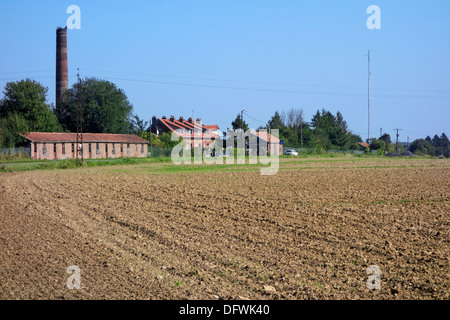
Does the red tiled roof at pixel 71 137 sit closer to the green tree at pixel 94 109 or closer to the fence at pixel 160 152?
the fence at pixel 160 152

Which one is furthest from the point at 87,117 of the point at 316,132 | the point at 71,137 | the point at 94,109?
the point at 316,132

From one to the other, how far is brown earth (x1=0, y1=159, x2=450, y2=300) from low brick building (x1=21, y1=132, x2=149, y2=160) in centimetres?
4771

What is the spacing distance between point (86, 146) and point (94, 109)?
18.8 meters

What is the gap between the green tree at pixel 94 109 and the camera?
86375 millimetres

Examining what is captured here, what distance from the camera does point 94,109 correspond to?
284ft

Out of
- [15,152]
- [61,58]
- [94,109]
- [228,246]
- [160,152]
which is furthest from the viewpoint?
[94,109]

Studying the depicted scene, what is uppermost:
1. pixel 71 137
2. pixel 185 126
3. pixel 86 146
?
pixel 185 126

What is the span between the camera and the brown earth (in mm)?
7469

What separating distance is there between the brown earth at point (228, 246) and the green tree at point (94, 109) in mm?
69438

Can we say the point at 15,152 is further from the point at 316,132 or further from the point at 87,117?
the point at 316,132

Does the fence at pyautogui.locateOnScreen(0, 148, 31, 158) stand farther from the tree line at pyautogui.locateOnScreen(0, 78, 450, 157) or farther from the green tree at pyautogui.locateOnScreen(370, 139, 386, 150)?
the green tree at pyautogui.locateOnScreen(370, 139, 386, 150)

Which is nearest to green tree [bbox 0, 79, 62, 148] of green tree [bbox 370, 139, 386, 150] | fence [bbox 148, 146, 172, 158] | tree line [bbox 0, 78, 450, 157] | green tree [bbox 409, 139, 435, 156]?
tree line [bbox 0, 78, 450, 157]

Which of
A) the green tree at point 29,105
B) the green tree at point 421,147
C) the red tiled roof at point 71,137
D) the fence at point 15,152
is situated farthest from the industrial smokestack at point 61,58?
the green tree at point 421,147
